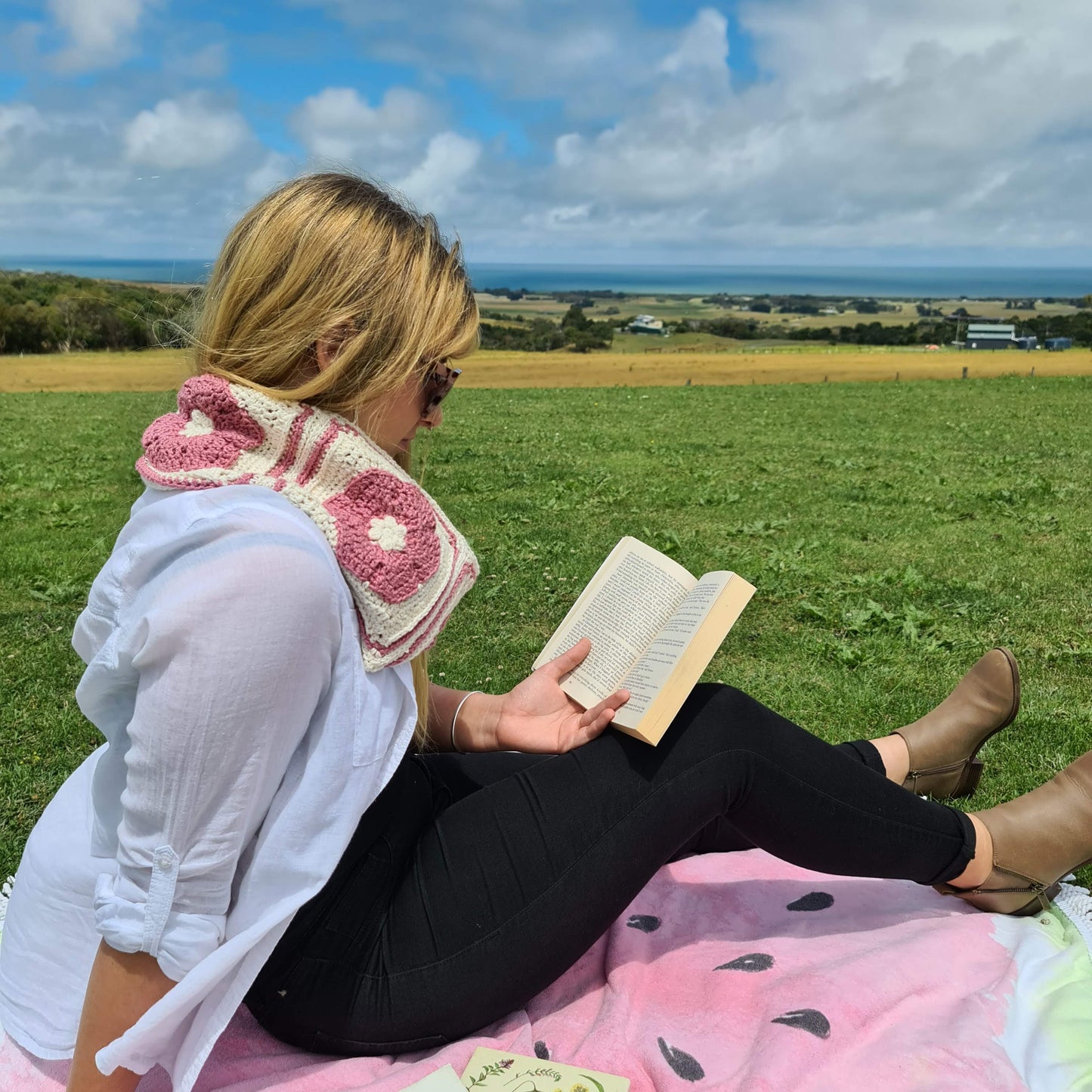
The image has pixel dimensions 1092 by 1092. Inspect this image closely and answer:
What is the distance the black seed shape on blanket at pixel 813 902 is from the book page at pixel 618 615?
3.05 ft

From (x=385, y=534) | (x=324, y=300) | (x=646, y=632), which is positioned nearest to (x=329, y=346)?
(x=324, y=300)

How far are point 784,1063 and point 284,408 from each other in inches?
68.5

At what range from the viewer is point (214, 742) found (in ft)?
5.10

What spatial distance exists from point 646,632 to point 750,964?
90 centimetres

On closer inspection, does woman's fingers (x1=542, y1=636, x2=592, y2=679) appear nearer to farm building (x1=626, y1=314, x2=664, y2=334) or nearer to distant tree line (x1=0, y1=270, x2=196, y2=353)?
distant tree line (x1=0, y1=270, x2=196, y2=353)

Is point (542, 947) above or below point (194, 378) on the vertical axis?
below

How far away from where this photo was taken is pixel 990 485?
9.73m

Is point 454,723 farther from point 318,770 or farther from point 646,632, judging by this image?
point 318,770

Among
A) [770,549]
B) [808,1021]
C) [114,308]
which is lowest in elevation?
[808,1021]

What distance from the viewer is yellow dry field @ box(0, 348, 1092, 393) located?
27.8 m

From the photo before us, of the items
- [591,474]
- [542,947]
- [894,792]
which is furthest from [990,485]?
[542,947]

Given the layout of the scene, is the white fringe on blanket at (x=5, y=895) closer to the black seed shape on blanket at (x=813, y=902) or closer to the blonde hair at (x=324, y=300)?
the blonde hair at (x=324, y=300)

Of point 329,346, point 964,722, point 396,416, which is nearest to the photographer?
point 329,346

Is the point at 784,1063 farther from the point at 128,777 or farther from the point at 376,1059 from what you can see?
the point at 128,777
